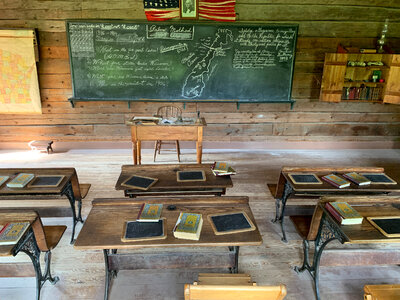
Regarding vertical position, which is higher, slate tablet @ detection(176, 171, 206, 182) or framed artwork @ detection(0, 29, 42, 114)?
framed artwork @ detection(0, 29, 42, 114)

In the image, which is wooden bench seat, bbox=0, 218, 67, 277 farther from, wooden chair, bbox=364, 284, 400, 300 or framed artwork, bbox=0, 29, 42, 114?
framed artwork, bbox=0, 29, 42, 114

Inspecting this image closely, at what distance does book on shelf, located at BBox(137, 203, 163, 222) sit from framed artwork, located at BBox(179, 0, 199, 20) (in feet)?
10.8

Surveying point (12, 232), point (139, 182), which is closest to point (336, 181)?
point (139, 182)

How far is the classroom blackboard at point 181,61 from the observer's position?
4.48m

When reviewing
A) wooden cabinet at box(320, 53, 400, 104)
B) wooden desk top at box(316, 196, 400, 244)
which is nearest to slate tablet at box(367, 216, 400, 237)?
wooden desk top at box(316, 196, 400, 244)

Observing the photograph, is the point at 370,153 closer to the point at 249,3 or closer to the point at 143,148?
the point at 249,3

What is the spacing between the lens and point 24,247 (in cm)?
184

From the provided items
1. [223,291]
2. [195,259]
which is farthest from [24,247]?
[223,291]

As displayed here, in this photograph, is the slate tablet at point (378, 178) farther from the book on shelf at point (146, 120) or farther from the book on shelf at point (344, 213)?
the book on shelf at point (146, 120)

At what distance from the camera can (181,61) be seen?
464 centimetres

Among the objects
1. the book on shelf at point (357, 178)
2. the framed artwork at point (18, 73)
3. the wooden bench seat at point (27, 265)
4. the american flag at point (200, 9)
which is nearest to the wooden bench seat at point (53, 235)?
the wooden bench seat at point (27, 265)

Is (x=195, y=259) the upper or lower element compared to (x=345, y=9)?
lower

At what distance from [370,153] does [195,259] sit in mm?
4254

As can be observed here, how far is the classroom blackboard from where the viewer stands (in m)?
4.48
